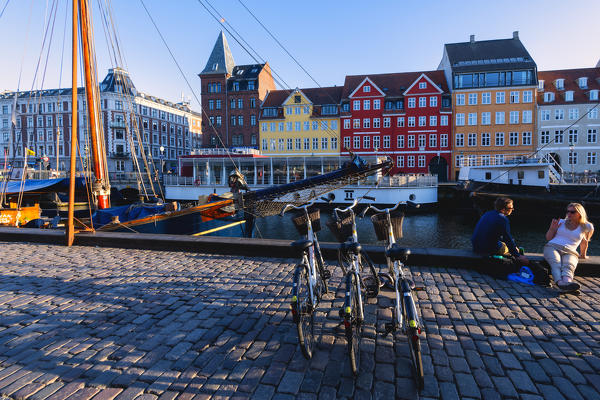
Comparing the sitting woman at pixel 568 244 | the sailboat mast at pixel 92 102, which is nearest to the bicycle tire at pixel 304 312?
the sitting woman at pixel 568 244

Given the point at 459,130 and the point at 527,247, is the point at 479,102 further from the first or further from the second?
the point at 527,247

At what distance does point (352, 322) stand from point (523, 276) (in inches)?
140

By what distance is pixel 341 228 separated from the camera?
4.50m

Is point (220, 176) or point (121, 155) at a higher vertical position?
point (121, 155)

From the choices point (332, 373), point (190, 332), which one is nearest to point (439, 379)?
point (332, 373)

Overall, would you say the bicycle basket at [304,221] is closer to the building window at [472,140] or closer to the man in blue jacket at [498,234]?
the man in blue jacket at [498,234]

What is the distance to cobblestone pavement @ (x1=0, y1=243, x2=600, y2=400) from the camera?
2.79 m

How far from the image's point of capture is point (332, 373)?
116 inches

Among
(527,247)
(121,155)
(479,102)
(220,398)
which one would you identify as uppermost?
(479,102)

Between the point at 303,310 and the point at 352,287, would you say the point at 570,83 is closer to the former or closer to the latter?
the point at 352,287

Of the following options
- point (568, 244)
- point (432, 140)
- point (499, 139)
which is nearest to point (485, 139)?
point (499, 139)

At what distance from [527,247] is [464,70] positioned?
34.7 metres

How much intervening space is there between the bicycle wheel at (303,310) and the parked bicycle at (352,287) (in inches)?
12.6

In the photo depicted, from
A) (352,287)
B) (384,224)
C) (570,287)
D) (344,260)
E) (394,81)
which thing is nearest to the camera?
(352,287)
